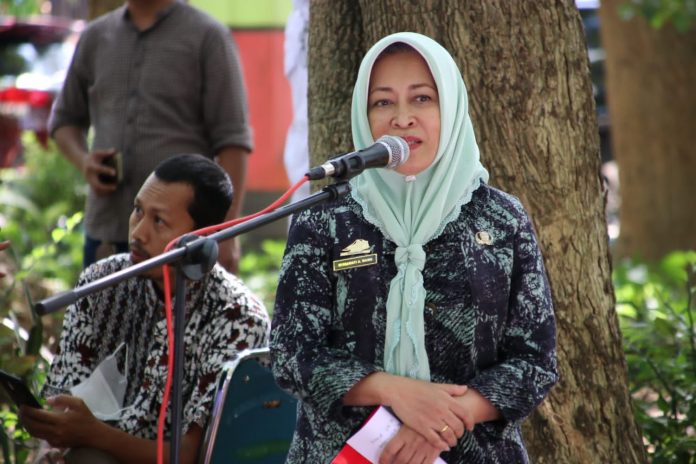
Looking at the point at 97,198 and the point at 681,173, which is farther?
the point at 681,173

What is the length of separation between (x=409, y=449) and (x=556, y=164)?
155cm

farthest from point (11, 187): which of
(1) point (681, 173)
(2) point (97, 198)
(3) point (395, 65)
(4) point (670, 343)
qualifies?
(3) point (395, 65)

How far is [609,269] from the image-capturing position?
13.5 ft

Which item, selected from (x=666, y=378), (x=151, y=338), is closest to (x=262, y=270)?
(x=666, y=378)

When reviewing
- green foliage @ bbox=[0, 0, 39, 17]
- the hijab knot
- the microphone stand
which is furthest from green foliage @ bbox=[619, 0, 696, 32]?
green foliage @ bbox=[0, 0, 39, 17]

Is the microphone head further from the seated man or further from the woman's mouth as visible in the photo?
the seated man

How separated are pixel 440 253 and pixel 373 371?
336 millimetres

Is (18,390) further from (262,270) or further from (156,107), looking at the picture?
(262,270)

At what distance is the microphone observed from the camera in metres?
2.63

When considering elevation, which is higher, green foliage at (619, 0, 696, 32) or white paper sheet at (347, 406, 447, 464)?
green foliage at (619, 0, 696, 32)

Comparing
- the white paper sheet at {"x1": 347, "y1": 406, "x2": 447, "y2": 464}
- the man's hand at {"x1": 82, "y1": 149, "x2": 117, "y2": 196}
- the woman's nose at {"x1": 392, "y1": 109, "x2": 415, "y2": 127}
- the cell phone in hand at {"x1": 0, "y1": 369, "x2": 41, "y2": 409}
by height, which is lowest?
the cell phone in hand at {"x1": 0, "y1": 369, "x2": 41, "y2": 409}

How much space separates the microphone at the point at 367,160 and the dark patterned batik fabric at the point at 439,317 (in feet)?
0.79

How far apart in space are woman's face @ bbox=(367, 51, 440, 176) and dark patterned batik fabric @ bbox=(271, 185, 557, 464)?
0.62 ft

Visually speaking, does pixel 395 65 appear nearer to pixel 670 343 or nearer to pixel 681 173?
pixel 670 343
